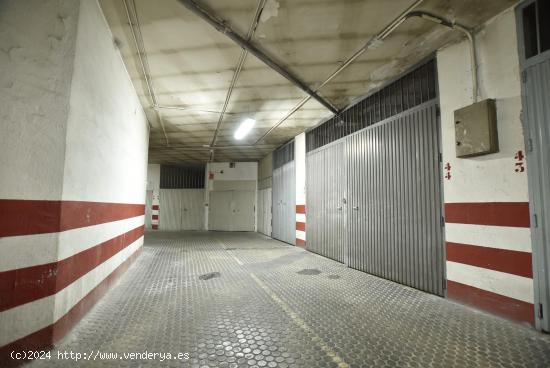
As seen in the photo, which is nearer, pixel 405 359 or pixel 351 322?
pixel 405 359

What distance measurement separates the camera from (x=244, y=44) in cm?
321

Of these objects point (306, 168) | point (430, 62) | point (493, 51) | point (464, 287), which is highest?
point (430, 62)

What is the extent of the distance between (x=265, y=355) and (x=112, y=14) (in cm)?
357

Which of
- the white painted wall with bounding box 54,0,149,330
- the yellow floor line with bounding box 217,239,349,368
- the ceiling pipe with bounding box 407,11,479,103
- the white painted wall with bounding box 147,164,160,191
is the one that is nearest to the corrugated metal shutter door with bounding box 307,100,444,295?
the ceiling pipe with bounding box 407,11,479,103

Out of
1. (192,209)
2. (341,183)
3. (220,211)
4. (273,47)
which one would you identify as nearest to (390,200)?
(341,183)

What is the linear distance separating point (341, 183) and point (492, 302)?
297cm

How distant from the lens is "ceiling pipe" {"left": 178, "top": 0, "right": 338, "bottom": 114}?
267 centimetres

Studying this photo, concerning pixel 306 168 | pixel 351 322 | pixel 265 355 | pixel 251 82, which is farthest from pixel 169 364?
pixel 306 168

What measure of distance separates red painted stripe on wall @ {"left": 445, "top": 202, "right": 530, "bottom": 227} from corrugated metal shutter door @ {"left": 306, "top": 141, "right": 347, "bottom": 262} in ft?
7.21

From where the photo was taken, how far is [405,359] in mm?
1917

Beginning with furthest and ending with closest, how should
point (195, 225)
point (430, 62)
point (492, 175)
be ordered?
point (195, 225)
point (430, 62)
point (492, 175)

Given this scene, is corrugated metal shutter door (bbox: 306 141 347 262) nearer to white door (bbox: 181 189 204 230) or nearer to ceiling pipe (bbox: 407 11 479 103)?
ceiling pipe (bbox: 407 11 479 103)

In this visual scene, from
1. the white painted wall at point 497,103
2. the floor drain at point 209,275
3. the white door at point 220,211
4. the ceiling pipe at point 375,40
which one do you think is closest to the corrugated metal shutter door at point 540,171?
the white painted wall at point 497,103

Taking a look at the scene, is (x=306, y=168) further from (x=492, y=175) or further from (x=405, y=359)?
(x=405, y=359)
